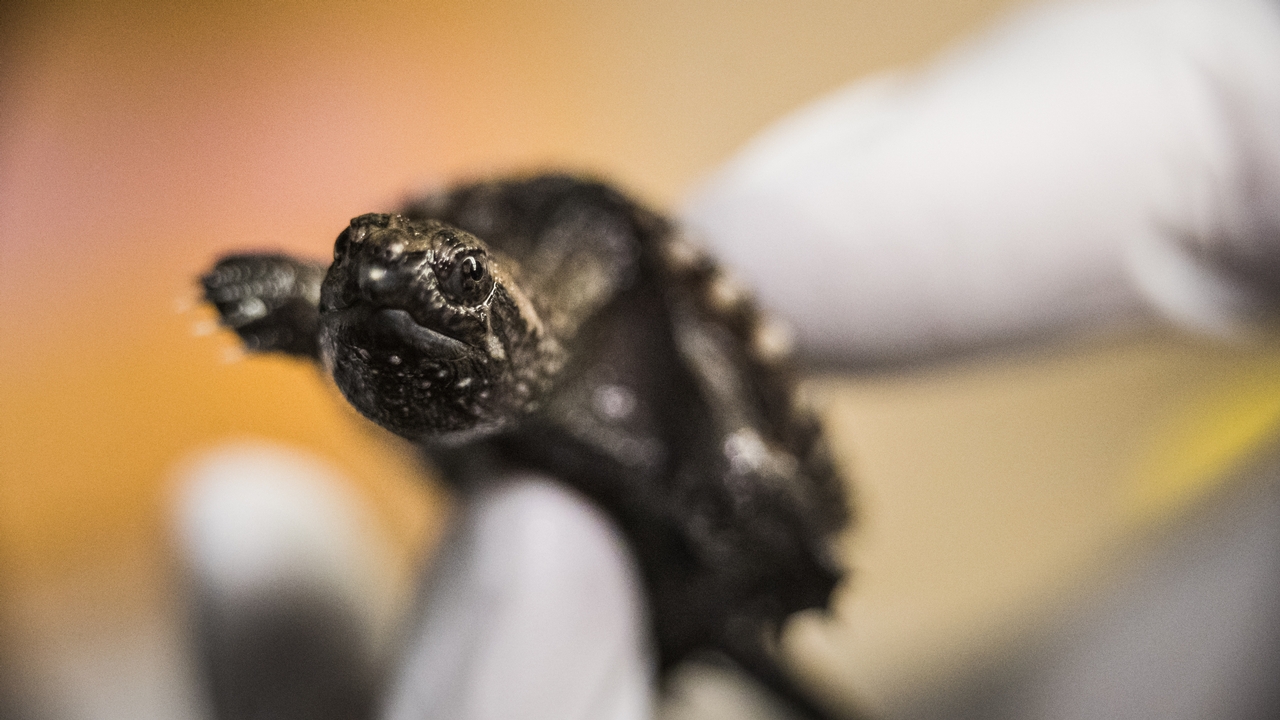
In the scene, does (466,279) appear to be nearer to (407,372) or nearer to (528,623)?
(407,372)

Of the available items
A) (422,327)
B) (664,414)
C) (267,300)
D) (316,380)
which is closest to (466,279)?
(422,327)

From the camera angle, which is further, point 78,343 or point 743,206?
point 78,343

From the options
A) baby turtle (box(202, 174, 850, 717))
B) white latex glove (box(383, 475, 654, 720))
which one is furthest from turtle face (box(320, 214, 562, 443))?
white latex glove (box(383, 475, 654, 720))

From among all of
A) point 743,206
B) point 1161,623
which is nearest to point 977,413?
point 1161,623

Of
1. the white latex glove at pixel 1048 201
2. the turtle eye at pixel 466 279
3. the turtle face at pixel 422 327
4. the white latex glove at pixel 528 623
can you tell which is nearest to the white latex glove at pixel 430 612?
the white latex glove at pixel 528 623

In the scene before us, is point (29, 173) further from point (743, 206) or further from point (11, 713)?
point (743, 206)

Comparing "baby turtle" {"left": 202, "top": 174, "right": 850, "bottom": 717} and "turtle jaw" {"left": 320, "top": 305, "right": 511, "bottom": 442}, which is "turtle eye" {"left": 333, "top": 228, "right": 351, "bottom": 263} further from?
"baby turtle" {"left": 202, "top": 174, "right": 850, "bottom": 717}
